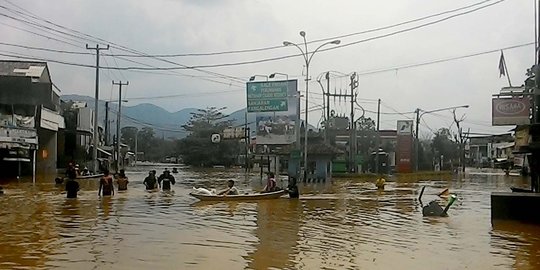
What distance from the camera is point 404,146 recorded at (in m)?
68.6

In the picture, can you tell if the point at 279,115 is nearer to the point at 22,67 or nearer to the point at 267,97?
the point at 267,97

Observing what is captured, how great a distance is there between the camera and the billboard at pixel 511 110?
2356 cm

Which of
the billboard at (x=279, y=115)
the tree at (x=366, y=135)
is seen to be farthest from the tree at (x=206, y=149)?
the billboard at (x=279, y=115)

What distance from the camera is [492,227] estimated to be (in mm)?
19781

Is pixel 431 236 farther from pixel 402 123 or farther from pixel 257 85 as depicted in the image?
pixel 402 123

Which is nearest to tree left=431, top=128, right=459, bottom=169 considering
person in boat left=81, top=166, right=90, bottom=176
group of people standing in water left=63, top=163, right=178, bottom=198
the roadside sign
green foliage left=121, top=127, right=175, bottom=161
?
person in boat left=81, top=166, right=90, bottom=176

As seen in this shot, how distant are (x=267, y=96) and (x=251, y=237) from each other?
84.3 feet

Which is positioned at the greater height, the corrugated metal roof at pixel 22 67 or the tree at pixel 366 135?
the corrugated metal roof at pixel 22 67

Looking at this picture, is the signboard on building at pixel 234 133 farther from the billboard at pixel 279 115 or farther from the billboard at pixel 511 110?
the billboard at pixel 511 110

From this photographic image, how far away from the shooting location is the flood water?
12625 millimetres

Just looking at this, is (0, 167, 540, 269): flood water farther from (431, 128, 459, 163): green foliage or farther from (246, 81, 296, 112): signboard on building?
(431, 128, 459, 163): green foliage

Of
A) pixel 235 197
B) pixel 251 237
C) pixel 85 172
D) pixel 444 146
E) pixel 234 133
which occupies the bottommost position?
pixel 251 237

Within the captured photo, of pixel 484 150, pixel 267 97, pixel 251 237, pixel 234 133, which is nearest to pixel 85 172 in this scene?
pixel 267 97

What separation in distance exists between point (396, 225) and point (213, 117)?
97737mm
